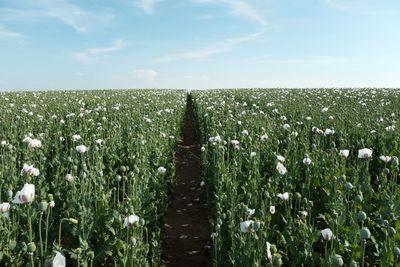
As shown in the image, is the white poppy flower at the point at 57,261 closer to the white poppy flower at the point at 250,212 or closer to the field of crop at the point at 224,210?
the field of crop at the point at 224,210

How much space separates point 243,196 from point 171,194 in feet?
10.3

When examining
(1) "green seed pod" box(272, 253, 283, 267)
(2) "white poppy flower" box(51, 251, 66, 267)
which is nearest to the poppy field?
(1) "green seed pod" box(272, 253, 283, 267)

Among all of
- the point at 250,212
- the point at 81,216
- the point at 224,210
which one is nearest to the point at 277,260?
the point at 250,212

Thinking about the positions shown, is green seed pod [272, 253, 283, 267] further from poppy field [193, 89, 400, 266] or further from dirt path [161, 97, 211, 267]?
dirt path [161, 97, 211, 267]

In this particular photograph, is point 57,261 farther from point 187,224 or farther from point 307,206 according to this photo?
point 187,224

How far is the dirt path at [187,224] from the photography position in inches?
260

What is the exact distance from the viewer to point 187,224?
8.05 meters

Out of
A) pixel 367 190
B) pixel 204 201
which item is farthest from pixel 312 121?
pixel 367 190

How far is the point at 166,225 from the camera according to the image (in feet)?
26.0

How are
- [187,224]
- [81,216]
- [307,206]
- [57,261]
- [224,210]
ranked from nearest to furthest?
1. [57,261]
2. [81,216]
3. [307,206]
4. [224,210]
5. [187,224]

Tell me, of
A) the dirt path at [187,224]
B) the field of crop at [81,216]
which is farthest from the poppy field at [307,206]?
the field of crop at [81,216]

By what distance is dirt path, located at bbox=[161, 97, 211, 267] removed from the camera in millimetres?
6598

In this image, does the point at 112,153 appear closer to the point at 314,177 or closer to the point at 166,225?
the point at 166,225

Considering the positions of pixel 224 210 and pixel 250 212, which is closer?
pixel 250 212
